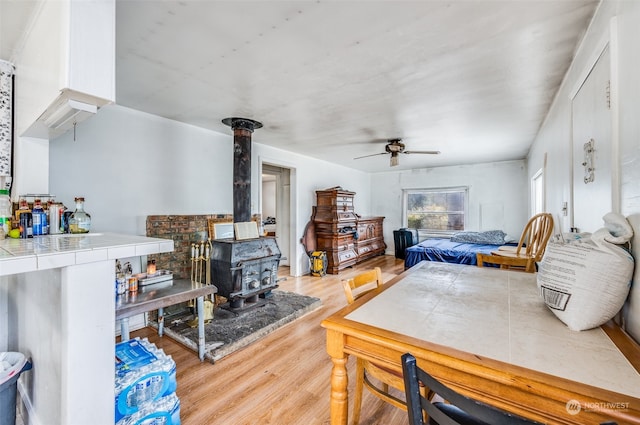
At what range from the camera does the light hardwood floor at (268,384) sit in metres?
1.67

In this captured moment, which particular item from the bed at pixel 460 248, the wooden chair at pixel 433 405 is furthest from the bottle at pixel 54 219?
the bed at pixel 460 248

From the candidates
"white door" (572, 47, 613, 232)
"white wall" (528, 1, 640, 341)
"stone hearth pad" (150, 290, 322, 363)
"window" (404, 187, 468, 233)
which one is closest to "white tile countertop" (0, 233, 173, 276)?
"stone hearth pad" (150, 290, 322, 363)

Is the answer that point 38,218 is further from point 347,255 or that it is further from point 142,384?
point 347,255

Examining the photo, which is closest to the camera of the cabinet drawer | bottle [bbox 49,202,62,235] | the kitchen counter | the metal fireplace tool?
the kitchen counter

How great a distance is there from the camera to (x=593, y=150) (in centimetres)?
146

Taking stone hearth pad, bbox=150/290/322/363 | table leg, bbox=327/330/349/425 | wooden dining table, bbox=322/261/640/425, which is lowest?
stone hearth pad, bbox=150/290/322/363

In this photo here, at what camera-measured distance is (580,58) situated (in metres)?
1.73

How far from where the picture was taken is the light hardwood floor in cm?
167

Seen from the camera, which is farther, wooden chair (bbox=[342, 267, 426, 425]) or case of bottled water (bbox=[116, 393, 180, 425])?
case of bottled water (bbox=[116, 393, 180, 425])

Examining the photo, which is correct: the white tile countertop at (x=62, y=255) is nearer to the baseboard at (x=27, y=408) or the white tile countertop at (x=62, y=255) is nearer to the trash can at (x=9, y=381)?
the trash can at (x=9, y=381)

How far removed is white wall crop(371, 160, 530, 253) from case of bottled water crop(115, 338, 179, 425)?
6441 mm

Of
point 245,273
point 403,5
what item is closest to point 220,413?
point 245,273

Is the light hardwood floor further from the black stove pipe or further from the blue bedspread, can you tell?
the blue bedspread

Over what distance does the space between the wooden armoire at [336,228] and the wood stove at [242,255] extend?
6.79ft
